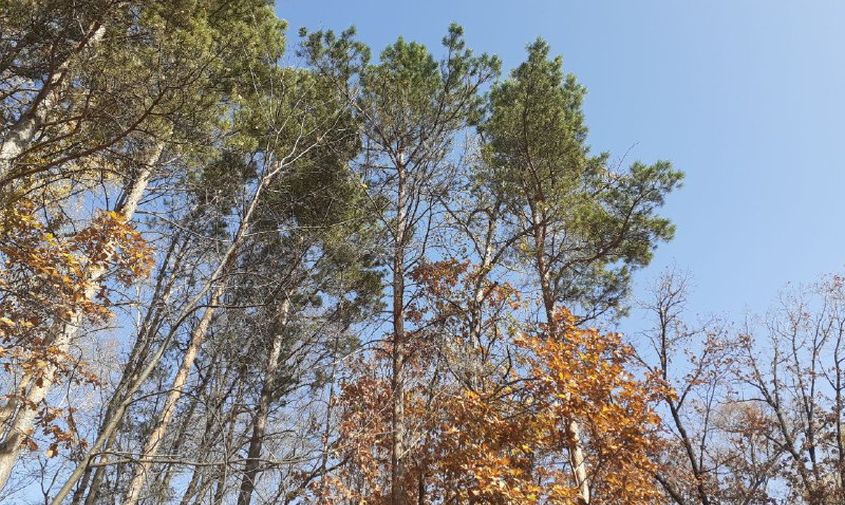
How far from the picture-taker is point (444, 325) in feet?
25.8

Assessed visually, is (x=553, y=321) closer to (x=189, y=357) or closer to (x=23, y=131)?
(x=189, y=357)

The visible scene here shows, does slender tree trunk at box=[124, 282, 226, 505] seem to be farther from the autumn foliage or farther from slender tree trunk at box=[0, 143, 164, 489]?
the autumn foliage

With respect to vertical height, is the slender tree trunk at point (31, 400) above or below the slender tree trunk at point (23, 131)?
below

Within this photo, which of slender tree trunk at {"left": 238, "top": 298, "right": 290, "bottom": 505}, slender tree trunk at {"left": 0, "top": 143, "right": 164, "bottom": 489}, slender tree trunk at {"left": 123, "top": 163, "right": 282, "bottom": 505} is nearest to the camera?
slender tree trunk at {"left": 123, "top": 163, "right": 282, "bottom": 505}

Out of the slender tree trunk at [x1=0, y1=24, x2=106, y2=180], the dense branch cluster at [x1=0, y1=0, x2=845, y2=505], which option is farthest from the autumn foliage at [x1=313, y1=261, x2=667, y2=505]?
the slender tree trunk at [x1=0, y1=24, x2=106, y2=180]

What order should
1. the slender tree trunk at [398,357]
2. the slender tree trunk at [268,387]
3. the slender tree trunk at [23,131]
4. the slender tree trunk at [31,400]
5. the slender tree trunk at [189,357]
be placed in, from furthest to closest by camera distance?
the slender tree trunk at [268,387] → the slender tree trunk at [398,357] → the slender tree trunk at [31,400] → the slender tree trunk at [23,131] → the slender tree trunk at [189,357]

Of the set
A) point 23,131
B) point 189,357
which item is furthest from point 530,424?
point 23,131

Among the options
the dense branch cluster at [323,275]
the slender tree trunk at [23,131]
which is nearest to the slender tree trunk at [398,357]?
the dense branch cluster at [323,275]

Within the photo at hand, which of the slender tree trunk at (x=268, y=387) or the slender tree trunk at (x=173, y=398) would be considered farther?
the slender tree trunk at (x=268, y=387)

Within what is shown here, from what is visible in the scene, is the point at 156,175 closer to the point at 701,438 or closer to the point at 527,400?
the point at 527,400

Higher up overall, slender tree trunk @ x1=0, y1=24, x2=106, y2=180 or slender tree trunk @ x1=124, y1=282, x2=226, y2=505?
slender tree trunk @ x1=0, y1=24, x2=106, y2=180

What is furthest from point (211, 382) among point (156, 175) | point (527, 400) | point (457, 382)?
point (527, 400)

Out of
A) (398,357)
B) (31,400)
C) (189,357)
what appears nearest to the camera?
(31,400)

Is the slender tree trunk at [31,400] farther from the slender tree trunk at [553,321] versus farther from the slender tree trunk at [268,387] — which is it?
the slender tree trunk at [553,321]
